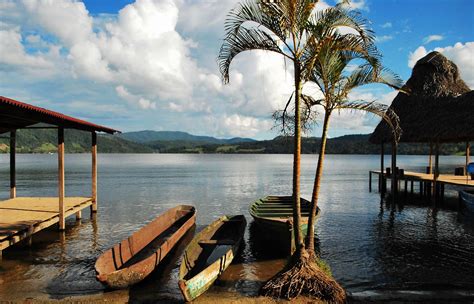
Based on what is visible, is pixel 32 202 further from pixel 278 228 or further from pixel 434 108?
pixel 434 108

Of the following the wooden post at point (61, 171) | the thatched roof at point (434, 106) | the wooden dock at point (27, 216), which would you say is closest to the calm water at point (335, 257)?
the wooden dock at point (27, 216)

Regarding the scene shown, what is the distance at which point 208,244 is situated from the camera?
37.6 ft

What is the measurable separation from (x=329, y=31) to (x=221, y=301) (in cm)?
675

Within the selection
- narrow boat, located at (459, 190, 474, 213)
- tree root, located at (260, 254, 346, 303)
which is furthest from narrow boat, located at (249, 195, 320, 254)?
narrow boat, located at (459, 190, 474, 213)

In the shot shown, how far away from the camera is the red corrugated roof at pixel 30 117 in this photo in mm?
9547

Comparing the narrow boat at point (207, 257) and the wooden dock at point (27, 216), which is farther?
the wooden dock at point (27, 216)

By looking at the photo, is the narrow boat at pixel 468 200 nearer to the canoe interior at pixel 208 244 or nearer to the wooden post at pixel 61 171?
the canoe interior at pixel 208 244

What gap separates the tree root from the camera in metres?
8.23

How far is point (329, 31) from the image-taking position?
8.79 m

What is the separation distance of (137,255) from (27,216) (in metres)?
5.16

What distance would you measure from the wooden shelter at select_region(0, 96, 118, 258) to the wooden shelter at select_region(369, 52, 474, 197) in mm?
18324

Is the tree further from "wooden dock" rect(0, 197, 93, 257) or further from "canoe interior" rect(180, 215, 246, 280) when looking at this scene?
"wooden dock" rect(0, 197, 93, 257)

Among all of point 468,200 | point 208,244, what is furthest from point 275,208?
point 468,200

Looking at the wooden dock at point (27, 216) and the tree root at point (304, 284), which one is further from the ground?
the wooden dock at point (27, 216)
